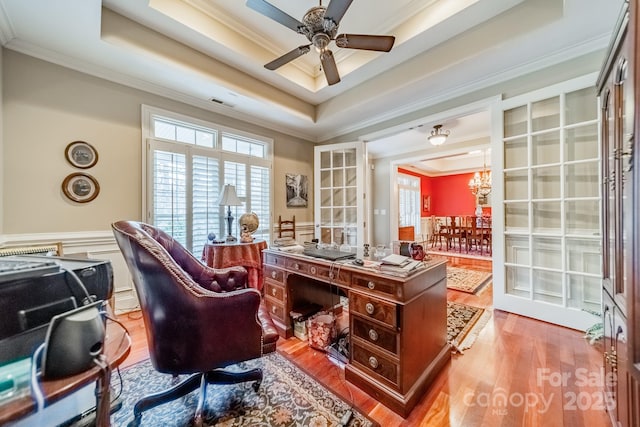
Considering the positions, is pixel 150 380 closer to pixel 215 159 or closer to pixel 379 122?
pixel 215 159

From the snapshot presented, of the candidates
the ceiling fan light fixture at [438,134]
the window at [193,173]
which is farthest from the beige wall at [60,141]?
the ceiling fan light fixture at [438,134]

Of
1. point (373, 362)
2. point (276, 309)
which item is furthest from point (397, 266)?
point (276, 309)

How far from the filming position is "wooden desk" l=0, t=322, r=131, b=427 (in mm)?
432

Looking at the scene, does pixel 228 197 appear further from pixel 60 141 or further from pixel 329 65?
pixel 329 65

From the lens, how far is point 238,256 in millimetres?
2805

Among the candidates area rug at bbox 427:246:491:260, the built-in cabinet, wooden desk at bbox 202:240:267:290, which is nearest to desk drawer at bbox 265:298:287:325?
wooden desk at bbox 202:240:267:290

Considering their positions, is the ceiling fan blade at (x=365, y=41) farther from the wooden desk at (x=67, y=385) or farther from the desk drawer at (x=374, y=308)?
the wooden desk at (x=67, y=385)

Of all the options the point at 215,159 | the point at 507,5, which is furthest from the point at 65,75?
the point at 507,5

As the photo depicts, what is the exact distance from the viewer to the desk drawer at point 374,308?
53.9 inches

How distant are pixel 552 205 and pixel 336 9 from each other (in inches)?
106

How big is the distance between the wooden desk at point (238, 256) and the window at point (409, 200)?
5227 mm

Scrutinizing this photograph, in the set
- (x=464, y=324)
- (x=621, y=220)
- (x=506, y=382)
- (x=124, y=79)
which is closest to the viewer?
(x=621, y=220)

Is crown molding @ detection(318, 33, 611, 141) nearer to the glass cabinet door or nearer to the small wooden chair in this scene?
the glass cabinet door

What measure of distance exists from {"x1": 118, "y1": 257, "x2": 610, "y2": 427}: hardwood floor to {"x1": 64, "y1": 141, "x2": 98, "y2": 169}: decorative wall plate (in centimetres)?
178
